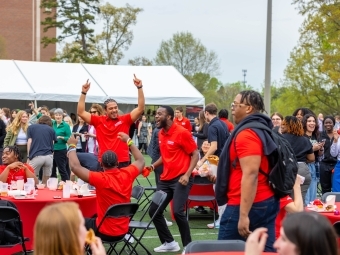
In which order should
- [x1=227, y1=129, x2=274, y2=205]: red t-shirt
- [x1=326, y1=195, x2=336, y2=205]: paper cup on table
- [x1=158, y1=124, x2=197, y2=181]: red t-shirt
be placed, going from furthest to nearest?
[x1=158, y1=124, x2=197, y2=181]: red t-shirt, [x1=326, y1=195, x2=336, y2=205]: paper cup on table, [x1=227, y1=129, x2=274, y2=205]: red t-shirt

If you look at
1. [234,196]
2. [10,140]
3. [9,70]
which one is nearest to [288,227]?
[234,196]

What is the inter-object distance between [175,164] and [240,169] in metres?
3.24

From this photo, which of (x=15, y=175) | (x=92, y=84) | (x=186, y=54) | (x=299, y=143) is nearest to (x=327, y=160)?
(x=299, y=143)

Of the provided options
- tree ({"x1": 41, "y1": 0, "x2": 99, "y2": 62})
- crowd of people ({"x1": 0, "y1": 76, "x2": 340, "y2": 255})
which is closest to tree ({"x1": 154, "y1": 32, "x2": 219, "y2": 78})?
tree ({"x1": 41, "y1": 0, "x2": 99, "y2": 62})

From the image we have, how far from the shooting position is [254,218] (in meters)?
5.22

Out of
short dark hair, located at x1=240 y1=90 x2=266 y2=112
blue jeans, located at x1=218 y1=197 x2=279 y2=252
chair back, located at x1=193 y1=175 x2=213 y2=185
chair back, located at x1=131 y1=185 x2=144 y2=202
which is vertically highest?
short dark hair, located at x1=240 y1=90 x2=266 y2=112

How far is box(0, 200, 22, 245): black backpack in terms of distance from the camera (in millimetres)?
7164

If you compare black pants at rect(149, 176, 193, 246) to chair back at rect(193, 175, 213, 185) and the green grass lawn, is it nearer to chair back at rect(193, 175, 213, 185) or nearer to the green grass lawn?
the green grass lawn

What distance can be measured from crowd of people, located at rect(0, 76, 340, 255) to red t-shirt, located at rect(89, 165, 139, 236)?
0.04 ft

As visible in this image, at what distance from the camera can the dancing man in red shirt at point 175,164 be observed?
8242 millimetres

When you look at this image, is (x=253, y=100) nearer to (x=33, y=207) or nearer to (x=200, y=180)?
(x=33, y=207)

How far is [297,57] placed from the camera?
138ft

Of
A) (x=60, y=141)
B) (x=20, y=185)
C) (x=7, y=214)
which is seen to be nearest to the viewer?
(x=7, y=214)

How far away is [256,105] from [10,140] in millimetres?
9538
